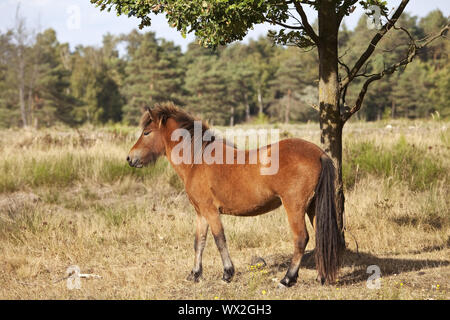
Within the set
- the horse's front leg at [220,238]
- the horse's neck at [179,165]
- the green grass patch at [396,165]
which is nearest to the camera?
the horse's front leg at [220,238]

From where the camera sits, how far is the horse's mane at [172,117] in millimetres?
5211

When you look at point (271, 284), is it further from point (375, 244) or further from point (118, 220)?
point (118, 220)

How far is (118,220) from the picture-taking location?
26.1ft

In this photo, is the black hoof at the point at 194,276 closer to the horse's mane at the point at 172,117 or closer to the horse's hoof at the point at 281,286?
the horse's hoof at the point at 281,286

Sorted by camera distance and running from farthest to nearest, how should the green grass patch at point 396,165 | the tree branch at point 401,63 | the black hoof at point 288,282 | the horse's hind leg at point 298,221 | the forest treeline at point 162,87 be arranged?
the forest treeline at point 162,87 → the green grass patch at point 396,165 → the tree branch at point 401,63 → the black hoof at point 288,282 → the horse's hind leg at point 298,221

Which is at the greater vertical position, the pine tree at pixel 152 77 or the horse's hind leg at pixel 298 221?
the pine tree at pixel 152 77

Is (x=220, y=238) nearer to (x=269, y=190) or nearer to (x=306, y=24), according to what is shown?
(x=269, y=190)

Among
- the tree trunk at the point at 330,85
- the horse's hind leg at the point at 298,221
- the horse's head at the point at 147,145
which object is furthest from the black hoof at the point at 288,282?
the horse's head at the point at 147,145

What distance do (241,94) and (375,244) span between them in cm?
5812

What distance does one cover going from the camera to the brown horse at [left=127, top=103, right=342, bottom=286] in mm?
4555

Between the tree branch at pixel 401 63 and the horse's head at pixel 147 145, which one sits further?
the tree branch at pixel 401 63

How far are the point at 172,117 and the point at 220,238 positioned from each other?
1.54 meters

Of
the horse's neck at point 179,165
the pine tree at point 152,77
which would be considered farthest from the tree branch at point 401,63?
the pine tree at point 152,77

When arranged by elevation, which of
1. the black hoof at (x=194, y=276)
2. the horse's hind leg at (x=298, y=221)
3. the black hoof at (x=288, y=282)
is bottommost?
the black hoof at (x=194, y=276)
